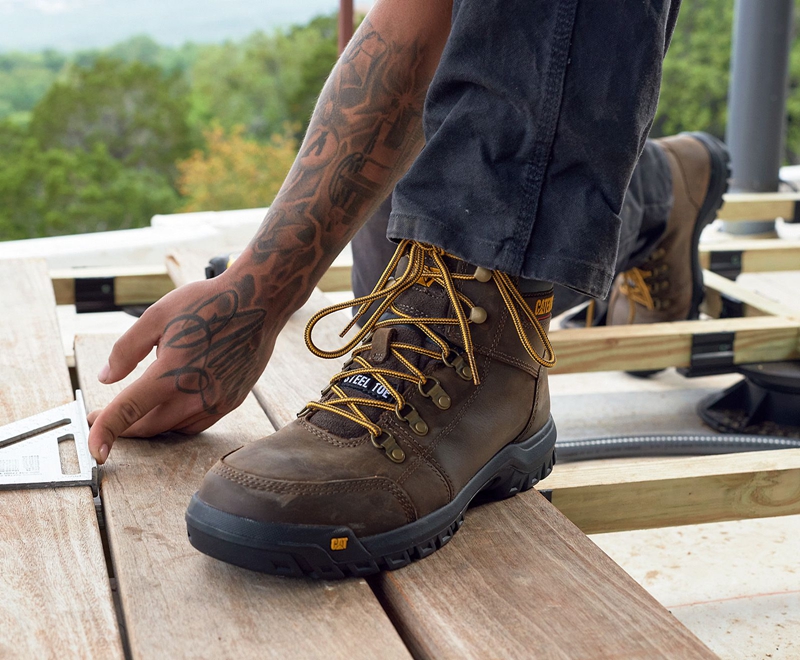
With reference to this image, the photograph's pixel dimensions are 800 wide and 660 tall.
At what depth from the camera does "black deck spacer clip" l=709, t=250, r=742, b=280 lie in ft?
7.23

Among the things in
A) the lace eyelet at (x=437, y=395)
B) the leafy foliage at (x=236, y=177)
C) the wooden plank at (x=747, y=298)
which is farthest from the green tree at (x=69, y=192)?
the lace eyelet at (x=437, y=395)

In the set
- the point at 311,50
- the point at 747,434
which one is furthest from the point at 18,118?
the point at 747,434

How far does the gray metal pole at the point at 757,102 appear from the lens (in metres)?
2.93

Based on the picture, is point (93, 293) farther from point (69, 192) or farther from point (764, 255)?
point (69, 192)

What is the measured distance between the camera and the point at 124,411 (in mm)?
947

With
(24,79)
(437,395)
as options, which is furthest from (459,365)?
(24,79)

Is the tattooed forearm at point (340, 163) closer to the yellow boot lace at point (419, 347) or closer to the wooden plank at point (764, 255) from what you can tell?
the yellow boot lace at point (419, 347)

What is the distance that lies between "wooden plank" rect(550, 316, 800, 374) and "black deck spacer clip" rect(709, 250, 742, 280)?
Result: 0.42 meters

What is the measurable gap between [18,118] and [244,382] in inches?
734

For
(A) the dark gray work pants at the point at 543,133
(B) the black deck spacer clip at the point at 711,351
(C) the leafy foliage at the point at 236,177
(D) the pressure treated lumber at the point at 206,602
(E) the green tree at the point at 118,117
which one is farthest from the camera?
(E) the green tree at the point at 118,117

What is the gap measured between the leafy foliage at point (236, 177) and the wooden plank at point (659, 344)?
41.8 feet

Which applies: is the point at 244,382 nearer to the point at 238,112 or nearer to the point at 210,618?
the point at 210,618

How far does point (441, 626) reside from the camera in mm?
687

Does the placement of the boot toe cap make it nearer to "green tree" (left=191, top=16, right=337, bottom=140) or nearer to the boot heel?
the boot heel
